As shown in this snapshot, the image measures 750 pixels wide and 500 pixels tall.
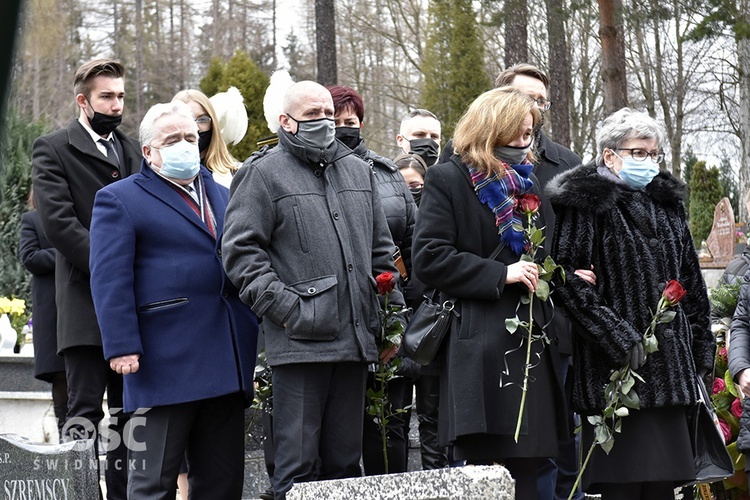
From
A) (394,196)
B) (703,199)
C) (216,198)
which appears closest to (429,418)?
(394,196)

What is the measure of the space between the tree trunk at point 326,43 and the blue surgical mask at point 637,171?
13.9m

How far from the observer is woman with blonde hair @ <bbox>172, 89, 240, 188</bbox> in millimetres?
5340

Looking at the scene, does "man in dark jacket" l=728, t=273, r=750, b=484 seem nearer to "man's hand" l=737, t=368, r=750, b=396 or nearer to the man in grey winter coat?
"man's hand" l=737, t=368, r=750, b=396

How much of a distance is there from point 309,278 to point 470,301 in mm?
678

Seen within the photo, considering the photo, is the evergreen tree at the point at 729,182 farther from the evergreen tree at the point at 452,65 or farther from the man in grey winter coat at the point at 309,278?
the man in grey winter coat at the point at 309,278

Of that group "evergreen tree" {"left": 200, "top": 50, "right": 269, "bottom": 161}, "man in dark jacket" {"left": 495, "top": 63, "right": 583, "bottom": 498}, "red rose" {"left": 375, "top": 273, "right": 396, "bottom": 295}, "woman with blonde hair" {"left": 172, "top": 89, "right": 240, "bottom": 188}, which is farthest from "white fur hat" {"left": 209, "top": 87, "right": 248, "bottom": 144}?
"evergreen tree" {"left": 200, "top": 50, "right": 269, "bottom": 161}

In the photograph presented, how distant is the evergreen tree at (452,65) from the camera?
931 inches

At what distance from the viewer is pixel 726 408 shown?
5.52 m

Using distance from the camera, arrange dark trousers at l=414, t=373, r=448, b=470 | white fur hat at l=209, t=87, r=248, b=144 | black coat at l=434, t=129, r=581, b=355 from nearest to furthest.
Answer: black coat at l=434, t=129, r=581, b=355 < dark trousers at l=414, t=373, r=448, b=470 < white fur hat at l=209, t=87, r=248, b=144

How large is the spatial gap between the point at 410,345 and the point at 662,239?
1.13m

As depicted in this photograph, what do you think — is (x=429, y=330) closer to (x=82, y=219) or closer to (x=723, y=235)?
(x=82, y=219)

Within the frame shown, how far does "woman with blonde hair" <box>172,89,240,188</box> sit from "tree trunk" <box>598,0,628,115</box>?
17.6 feet

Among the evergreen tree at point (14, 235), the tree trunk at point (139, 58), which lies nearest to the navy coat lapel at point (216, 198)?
the evergreen tree at point (14, 235)

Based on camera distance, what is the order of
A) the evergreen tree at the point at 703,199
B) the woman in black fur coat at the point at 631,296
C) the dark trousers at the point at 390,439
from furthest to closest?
the evergreen tree at the point at 703,199
the dark trousers at the point at 390,439
the woman in black fur coat at the point at 631,296
